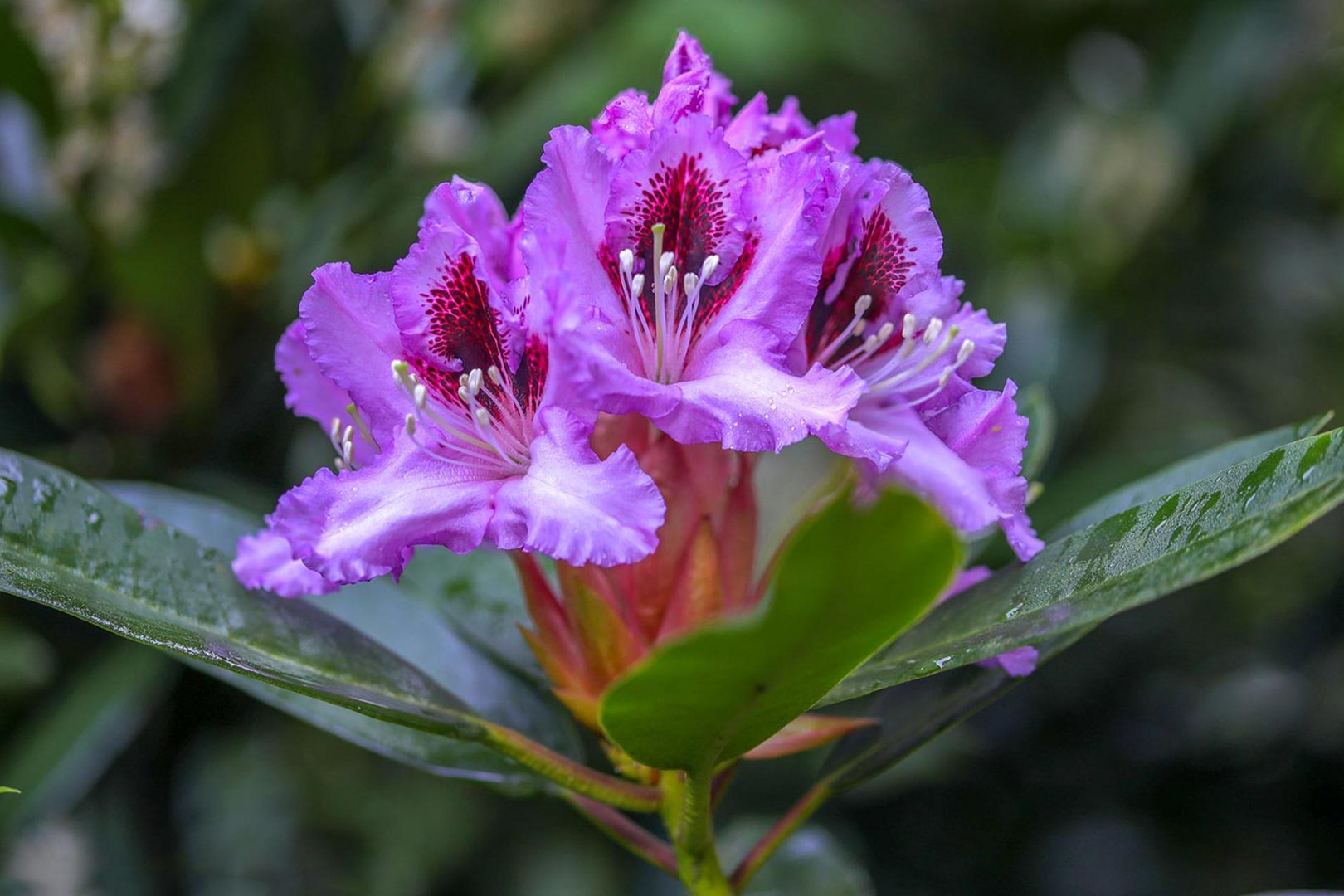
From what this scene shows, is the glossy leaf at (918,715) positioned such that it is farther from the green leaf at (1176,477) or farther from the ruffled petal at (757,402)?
the ruffled petal at (757,402)

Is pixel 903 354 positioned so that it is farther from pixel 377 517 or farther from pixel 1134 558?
pixel 377 517

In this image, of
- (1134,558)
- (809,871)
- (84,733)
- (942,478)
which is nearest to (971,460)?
(942,478)

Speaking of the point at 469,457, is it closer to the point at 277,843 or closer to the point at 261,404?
the point at 261,404

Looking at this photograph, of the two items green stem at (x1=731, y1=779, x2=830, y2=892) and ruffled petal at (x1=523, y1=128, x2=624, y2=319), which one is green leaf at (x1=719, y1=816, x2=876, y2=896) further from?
ruffled petal at (x1=523, y1=128, x2=624, y2=319)

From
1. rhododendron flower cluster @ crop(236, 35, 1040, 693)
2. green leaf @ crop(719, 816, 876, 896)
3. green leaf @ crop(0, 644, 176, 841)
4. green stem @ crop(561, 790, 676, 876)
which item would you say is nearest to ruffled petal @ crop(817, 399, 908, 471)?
rhododendron flower cluster @ crop(236, 35, 1040, 693)

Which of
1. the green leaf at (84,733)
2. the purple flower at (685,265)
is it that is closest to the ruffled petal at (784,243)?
the purple flower at (685,265)

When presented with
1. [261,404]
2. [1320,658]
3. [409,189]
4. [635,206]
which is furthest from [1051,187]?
[635,206]
